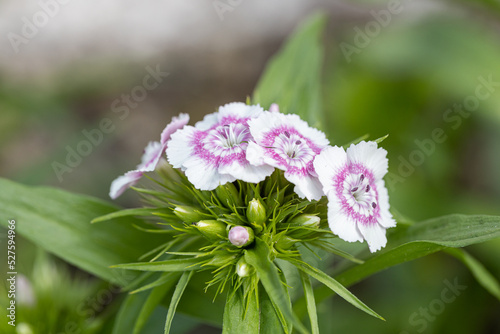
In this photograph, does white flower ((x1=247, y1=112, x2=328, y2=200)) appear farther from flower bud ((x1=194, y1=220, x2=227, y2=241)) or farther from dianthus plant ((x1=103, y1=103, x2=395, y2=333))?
flower bud ((x1=194, y1=220, x2=227, y2=241))

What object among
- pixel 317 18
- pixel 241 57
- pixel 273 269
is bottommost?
pixel 273 269

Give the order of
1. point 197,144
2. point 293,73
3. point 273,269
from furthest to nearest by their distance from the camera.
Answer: point 293,73 < point 197,144 < point 273,269

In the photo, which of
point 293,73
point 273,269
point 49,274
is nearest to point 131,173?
point 273,269

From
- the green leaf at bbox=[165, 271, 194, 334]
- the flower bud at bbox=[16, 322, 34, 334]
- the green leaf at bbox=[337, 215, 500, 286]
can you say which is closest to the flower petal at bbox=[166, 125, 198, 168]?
the green leaf at bbox=[165, 271, 194, 334]

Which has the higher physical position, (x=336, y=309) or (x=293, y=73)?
(x=293, y=73)

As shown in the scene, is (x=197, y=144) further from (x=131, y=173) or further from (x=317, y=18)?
(x=317, y=18)

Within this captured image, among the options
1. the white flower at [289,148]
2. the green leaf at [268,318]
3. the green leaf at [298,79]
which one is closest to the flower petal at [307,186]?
the white flower at [289,148]

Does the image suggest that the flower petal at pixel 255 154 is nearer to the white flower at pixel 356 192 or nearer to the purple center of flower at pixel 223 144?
the purple center of flower at pixel 223 144

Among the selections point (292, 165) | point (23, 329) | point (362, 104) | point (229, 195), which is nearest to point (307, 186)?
point (292, 165)
